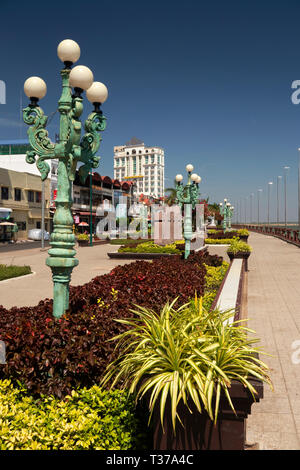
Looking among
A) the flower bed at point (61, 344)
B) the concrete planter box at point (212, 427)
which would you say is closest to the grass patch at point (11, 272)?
the flower bed at point (61, 344)

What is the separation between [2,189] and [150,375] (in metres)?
46.3

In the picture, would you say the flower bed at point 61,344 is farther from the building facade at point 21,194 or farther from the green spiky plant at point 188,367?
the building facade at point 21,194

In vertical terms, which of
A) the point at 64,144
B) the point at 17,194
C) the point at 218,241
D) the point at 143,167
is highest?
the point at 143,167

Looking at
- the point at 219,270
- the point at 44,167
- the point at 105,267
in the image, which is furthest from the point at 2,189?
the point at 44,167

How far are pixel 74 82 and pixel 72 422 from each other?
4.47 m

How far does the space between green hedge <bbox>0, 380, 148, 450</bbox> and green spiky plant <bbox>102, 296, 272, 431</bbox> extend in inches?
8.8

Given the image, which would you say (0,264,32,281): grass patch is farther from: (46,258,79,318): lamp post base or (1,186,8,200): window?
(1,186,8,200): window

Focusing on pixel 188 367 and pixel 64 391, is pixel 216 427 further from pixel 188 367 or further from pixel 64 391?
pixel 64 391

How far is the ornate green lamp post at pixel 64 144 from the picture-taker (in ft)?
17.7

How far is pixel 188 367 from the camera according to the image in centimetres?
339

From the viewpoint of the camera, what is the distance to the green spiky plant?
306 cm

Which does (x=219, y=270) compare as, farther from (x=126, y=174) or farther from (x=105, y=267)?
(x=126, y=174)

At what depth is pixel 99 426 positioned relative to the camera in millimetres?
3453

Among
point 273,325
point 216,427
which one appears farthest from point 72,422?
point 273,325
